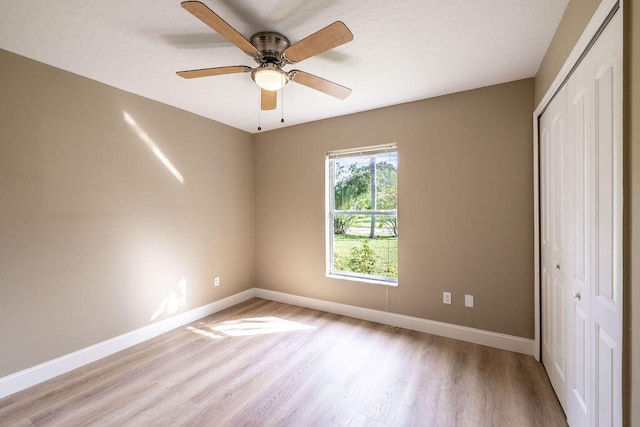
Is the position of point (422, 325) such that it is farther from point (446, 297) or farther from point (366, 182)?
point (366, 182)

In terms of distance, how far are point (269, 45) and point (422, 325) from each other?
301cm

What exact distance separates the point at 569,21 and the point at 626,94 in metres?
0.93

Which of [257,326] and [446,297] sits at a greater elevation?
[446,297]

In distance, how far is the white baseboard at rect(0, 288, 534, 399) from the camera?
7.04 feet

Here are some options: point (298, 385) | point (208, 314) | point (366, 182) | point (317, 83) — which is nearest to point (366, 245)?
point (366, 182)

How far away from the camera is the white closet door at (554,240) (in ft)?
5.82

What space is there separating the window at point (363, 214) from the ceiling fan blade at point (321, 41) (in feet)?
5.94

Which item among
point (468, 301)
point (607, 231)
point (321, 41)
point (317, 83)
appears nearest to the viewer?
point (607, 231)

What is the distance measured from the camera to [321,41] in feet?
5.03

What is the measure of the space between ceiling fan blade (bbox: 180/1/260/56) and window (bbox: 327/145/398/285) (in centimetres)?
203

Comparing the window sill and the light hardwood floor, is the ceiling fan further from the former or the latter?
the light hardwood floor

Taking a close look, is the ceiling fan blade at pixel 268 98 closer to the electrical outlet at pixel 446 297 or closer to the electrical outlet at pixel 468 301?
the electrical outlet at pixel 446 297

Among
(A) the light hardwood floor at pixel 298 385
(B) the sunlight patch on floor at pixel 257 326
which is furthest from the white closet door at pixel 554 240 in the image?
(B) the sunlight patch on floor at pixel 257 326

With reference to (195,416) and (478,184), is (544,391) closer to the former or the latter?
(478,184)
